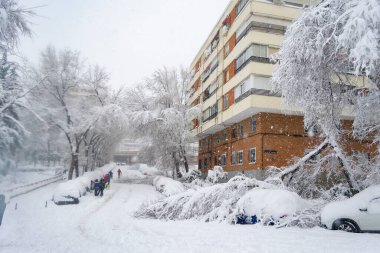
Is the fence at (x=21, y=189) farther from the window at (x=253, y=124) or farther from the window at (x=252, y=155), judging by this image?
the window at (x=253, y=124)

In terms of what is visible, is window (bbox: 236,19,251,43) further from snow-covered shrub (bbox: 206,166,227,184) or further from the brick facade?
snow-covered shrub (bbox: 206,166,227,184)

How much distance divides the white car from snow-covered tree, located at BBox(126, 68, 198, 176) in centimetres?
2594

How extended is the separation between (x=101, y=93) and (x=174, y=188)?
20.4 metres

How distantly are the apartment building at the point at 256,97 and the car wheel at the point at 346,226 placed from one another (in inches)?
527

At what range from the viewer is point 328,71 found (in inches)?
591

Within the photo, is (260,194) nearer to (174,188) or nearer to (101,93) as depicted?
(174,188)

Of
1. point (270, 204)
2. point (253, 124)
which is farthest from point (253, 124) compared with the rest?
point (270, 204)

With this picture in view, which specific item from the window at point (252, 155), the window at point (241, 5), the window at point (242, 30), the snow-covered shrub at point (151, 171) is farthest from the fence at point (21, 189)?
the snow-covered shrub at point (151, 171)

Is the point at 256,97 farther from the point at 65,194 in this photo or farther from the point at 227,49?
the point at 65,194

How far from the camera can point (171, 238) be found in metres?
11.4

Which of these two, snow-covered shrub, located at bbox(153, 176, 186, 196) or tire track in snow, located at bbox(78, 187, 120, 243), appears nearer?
tire track in snow, located at bbox(78, 187, 120, 243)

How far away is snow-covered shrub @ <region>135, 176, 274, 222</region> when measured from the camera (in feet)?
50.1

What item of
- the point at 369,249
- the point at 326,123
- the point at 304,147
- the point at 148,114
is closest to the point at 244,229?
the point at 369,249

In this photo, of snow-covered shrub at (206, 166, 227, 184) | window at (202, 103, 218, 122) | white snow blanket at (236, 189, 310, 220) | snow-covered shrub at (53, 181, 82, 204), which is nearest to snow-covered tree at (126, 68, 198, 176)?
window at (202, 103, 218, 122)
